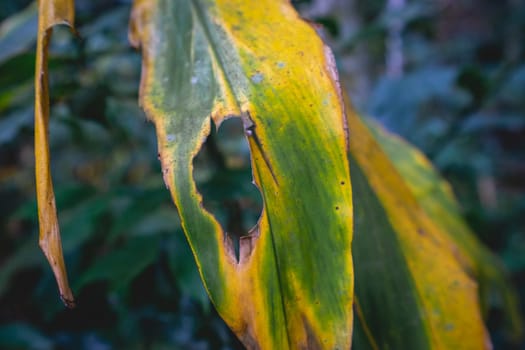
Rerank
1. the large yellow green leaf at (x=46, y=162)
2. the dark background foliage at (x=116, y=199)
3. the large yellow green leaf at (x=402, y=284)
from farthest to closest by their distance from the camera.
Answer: the dark background foliage at (x=116, y=199) < the large yellow green leaf at (x=402, y=284) < the large yellow green leaf at (x=46, y=162)

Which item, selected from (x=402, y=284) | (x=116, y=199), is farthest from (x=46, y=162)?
(x=116, y=199)

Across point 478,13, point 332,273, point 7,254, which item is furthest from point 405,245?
point 478,13

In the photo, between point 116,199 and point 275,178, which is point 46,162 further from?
point 116,199

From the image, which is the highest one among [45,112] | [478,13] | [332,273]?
[45,112]

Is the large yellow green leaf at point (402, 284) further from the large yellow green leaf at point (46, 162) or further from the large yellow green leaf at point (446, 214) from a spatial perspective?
the large yellow green leaf at point (46, 162)

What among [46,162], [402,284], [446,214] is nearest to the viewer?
[46,162]

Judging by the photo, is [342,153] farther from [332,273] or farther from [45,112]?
[45,112]

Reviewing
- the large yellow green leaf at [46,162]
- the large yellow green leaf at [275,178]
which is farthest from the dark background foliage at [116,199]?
the large yellow green leaf at [275,178]
